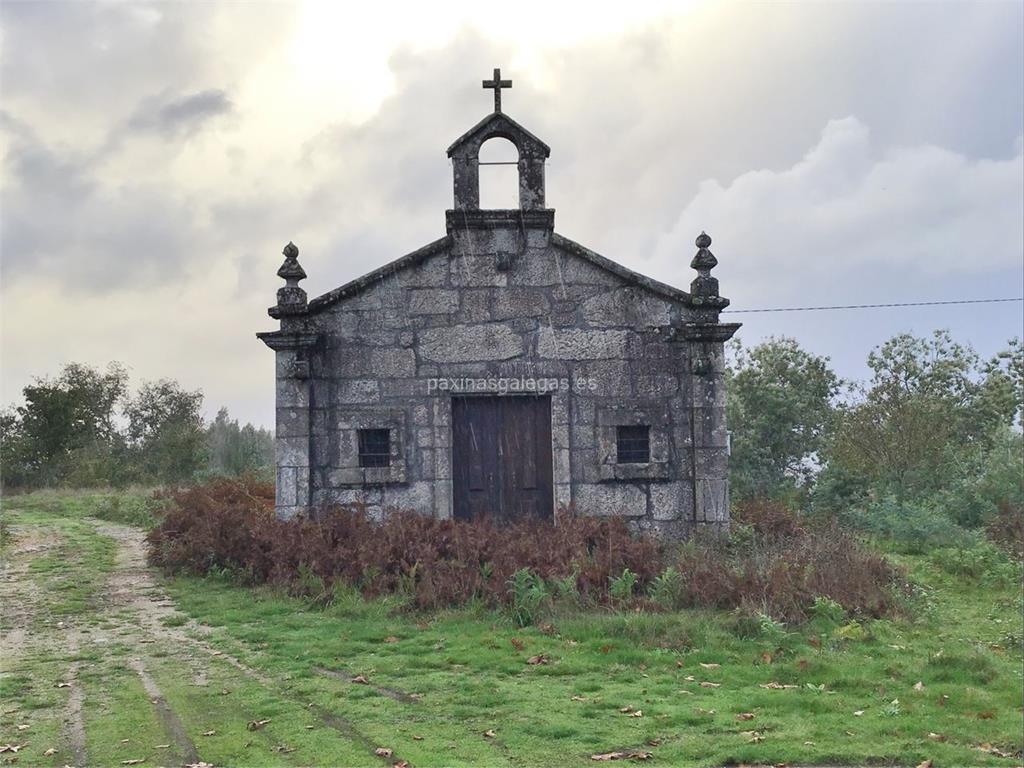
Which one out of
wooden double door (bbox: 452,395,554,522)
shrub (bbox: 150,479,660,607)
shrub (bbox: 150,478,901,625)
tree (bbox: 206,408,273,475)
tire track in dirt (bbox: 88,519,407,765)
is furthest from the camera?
tree (bbox: 206,408,273,475)

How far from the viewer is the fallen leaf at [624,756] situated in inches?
232

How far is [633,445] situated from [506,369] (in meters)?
1.98

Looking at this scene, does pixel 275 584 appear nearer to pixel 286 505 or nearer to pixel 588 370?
pixel 286 505

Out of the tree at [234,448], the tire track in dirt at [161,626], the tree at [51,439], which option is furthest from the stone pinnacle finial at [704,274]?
the tree at [51,439]

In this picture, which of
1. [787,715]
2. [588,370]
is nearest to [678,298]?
[588,370]

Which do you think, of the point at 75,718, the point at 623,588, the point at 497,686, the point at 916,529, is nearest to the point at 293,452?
the point at 623,588

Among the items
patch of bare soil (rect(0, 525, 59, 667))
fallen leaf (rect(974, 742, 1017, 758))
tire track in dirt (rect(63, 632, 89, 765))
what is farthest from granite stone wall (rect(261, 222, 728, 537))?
fallen leaf (rect(974, 742, 1017, 758))

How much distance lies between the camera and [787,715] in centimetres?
670

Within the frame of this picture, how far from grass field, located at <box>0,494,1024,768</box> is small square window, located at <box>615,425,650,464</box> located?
3.83 meters

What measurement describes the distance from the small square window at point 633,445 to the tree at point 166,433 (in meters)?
24.2

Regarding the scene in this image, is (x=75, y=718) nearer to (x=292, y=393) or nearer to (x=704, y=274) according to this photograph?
(x=292, y=393)

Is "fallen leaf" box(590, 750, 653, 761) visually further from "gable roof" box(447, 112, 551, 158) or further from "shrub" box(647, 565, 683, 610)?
"gable roof" box(447, 112, 551, 158)

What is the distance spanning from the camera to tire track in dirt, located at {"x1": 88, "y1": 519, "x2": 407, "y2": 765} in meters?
6.64

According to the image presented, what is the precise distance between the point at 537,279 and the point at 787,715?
7791 millimetres
